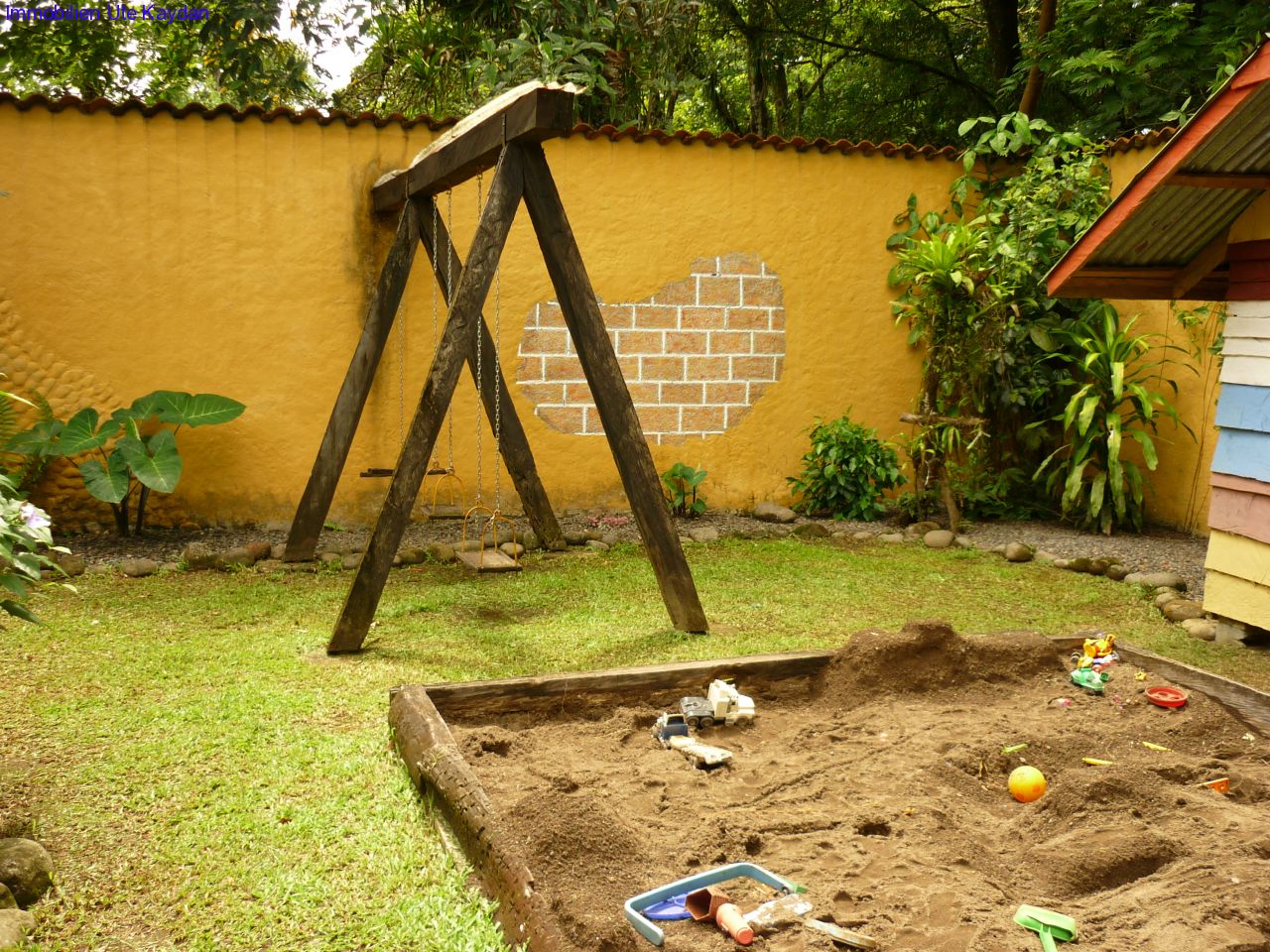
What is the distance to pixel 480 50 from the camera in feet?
35.2

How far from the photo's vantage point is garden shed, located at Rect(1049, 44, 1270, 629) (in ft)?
16.1

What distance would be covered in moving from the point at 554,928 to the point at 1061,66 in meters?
10.2

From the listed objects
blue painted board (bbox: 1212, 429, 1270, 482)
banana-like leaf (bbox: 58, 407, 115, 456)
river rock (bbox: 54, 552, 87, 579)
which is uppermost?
blue painted board (bbox: 1212, 429, 1270, 482)

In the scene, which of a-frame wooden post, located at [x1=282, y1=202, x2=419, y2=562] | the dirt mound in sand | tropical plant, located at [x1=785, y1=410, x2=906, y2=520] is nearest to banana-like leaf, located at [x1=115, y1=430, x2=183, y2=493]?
a-frame wooden post, located at [x1=282, y1=202, x2=419, y2=562]

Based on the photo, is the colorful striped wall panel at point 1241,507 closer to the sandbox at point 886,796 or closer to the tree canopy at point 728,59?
the sandbox at point 886,796

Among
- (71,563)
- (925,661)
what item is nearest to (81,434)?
(71,563)

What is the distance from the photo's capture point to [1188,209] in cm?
527

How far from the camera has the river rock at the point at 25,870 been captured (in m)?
2.71

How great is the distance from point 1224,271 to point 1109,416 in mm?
2124

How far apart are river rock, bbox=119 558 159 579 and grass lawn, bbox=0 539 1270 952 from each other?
10cm

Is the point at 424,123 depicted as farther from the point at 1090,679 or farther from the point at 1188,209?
the point at 1090,679

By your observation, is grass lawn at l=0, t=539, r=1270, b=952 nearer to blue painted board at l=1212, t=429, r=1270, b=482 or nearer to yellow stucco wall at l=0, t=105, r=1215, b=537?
blue painted board at l=1212, t=429, r=1270, b=482

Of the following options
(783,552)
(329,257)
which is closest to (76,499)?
(329,257)

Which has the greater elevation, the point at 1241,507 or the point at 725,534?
the point at 1241,507
